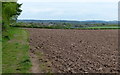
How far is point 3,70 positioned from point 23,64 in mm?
1188

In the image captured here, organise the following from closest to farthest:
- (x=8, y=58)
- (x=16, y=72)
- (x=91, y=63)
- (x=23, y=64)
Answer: (x=16, y=72)
(x=23, y=64)
(x=91, y=63)
(x=8, y=58)

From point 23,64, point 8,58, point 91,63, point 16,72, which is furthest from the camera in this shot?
point 8,58

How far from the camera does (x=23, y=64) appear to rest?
1005 centimetres

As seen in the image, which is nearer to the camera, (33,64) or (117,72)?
(117,72)

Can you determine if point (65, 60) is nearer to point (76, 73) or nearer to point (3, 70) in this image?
point (76, 73)

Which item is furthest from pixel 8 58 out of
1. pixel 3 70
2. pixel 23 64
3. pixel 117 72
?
pixel 117 72

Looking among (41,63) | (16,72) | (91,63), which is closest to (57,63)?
(41,63)

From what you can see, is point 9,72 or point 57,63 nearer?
point 9,72

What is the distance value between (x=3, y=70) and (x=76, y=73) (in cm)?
278

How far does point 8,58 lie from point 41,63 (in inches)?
78.0

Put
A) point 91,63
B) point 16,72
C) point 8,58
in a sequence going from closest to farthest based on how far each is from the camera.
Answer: point 16,72 < point 91,63 < point 8,58

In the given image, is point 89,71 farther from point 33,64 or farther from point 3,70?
point 3,70

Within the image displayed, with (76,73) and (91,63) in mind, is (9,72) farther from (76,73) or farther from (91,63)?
(91,63)

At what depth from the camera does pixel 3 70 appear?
9031 mm
